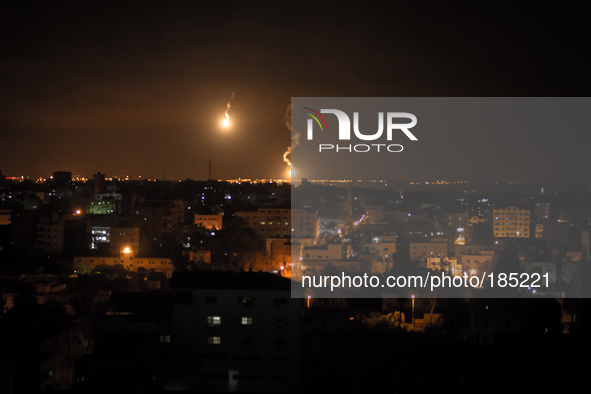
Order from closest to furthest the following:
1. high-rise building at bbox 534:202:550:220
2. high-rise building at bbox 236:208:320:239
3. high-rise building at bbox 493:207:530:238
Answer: high-rise building at bbox 493:207:530:238, high-rise building at bbox 534:202:550:220, high-rise building at bbox 236:208:320:239

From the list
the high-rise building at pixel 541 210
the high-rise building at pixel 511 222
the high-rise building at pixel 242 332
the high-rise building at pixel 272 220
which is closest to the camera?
the high-rise building at pixel 242 332

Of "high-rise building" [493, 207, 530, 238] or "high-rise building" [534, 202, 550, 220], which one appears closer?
"high-rise building" [493, 207, 530, 238]

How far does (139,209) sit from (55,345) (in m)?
10.4

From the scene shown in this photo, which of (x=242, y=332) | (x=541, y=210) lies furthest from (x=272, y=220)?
(x=242, y=332)

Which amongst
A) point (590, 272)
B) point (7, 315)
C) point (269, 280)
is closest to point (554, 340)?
point (269, 280)

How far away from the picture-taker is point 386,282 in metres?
7.78

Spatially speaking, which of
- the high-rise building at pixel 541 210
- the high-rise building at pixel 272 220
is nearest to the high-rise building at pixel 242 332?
the high-rise building at pixel 541 210

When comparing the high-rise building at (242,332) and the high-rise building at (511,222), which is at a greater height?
the high-rise building at (511,222)

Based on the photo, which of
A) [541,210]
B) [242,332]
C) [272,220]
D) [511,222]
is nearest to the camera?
[242,332]

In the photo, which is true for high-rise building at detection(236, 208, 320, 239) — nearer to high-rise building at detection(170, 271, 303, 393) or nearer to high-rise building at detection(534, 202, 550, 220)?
high-rise building at detection(534, 202, 550, 220)

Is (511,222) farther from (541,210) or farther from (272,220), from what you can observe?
(272,220)

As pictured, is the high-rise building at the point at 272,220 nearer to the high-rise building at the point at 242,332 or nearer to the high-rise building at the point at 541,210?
the high-rise building at the point at 541,210

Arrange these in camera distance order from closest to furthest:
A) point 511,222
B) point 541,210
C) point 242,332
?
point 242,332 → point 511,222 → point 541,210

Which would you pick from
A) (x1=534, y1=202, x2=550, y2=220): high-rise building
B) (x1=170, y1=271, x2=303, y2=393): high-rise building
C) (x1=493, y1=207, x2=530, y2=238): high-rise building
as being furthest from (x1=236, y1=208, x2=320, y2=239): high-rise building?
(x1=170, y1=271, x2=303, y2=393): high-rise building
